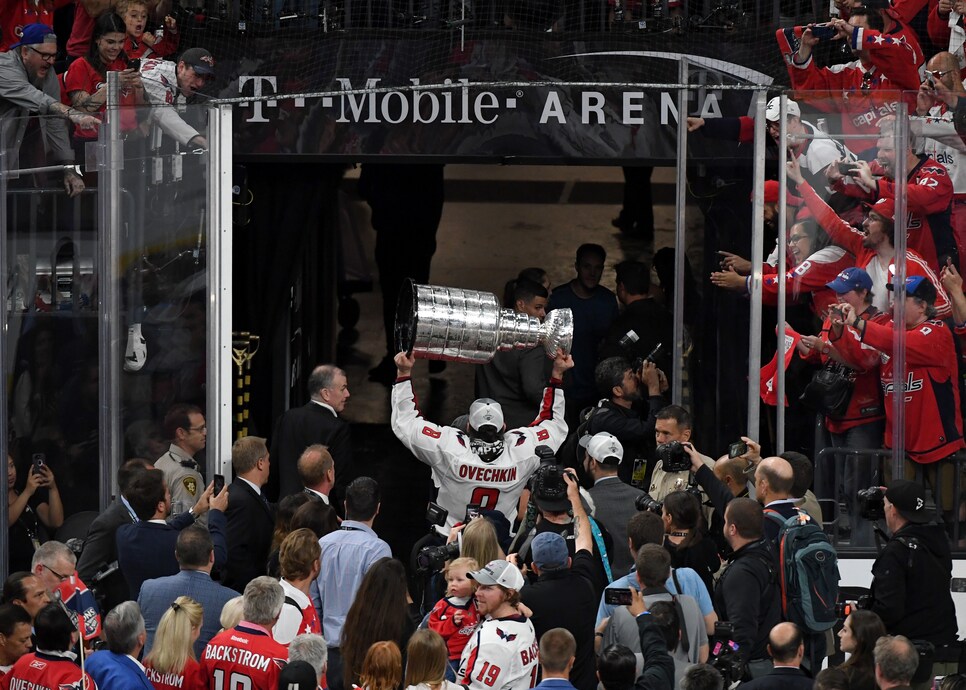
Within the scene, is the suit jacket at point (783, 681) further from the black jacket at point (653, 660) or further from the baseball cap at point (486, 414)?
the baseball cap at point (486, 414)

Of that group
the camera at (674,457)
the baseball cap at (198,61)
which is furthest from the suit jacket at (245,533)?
the baseball cap at (198,61)

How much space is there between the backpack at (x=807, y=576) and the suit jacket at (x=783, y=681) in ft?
3.37

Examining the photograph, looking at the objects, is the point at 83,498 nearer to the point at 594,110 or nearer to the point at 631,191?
the point at 594,110

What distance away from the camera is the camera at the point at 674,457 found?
26.9 ft

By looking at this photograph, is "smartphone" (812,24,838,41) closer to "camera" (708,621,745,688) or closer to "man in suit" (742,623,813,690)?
"camera" (708,621,745,688)

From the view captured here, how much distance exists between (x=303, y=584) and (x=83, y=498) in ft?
8.48

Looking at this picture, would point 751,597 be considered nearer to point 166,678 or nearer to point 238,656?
point 238,656

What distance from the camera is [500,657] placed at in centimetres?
632

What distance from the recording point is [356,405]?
14.4m

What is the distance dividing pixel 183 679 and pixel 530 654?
1.38m

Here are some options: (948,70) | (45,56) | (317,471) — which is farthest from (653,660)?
(45,56)

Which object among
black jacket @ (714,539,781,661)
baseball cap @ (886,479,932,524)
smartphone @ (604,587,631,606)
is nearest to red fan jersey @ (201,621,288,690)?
smartphone @ (604,587,631,606)

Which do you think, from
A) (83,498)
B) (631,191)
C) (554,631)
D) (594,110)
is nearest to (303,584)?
(554,631)

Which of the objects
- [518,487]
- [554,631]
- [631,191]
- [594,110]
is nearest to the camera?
[554,631]
